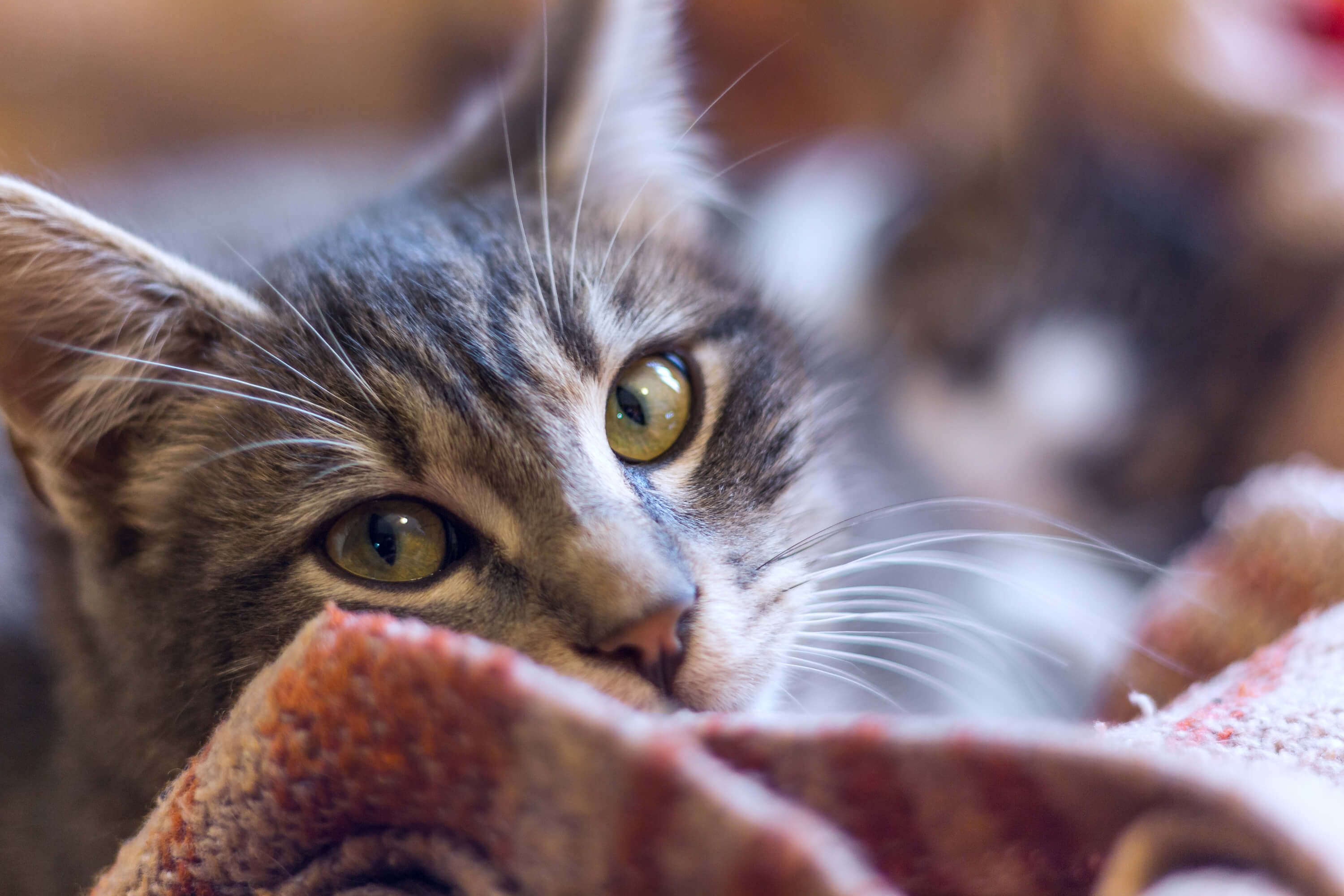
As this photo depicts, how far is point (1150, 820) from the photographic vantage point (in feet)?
1.30

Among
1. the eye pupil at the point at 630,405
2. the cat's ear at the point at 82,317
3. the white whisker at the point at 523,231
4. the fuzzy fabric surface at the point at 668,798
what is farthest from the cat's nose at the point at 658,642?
the cat's ear at the point at 82,317

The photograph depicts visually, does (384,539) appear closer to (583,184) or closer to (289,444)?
(289,444)

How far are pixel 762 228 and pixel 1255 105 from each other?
893 millimetres

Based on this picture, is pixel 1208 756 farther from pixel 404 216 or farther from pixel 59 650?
pixel 59 650

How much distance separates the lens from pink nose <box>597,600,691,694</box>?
0.64 metres

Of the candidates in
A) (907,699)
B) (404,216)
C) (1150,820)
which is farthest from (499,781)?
(907,699)

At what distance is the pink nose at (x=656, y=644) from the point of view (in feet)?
2.09

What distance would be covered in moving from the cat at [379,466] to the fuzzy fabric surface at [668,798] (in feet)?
0.60

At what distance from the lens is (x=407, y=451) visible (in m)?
0.76

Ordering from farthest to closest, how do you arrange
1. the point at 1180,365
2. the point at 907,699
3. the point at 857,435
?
the point at 1180,365 < the point at 857,435 < the point at 907,699

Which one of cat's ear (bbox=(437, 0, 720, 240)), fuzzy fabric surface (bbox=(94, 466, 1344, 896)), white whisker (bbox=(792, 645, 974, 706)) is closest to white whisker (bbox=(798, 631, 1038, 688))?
white whisker (bbox=(792, 645, 974, 706))

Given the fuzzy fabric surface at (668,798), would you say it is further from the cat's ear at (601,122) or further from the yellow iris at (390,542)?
the cat's ear at (601,122)

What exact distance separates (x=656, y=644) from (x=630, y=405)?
0.28 meters

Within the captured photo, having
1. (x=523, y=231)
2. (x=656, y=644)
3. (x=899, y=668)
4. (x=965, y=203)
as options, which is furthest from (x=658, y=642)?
(x=965, y=203)
